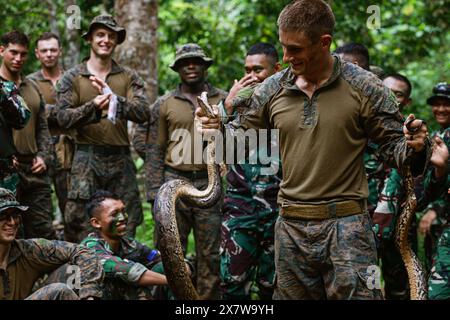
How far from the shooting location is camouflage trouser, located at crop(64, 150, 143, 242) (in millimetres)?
7375

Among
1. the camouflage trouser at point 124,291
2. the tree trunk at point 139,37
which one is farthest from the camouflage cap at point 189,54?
the camouflage trouser at point 124,291

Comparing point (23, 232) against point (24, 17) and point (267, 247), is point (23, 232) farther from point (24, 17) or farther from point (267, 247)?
point (24, 17)

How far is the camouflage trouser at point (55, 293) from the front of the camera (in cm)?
512

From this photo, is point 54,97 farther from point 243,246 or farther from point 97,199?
point 243,246

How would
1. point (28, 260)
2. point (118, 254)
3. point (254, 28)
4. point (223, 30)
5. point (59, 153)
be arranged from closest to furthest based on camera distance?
point (28, 260)
point (118, 254)
point (59, 153)
point (254, 28)
point (223, 30)

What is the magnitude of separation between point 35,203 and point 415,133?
4.69 meters

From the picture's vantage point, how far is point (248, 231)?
6.30 metres

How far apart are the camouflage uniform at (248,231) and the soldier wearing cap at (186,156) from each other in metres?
0.82

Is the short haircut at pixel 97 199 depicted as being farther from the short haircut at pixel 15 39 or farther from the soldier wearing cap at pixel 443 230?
the soldier wearing cap at pixel 443 230

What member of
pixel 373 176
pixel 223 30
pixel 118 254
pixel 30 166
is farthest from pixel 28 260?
pixel 223 30

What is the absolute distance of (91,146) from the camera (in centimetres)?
744

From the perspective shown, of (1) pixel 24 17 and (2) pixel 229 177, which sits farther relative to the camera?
(1) pixel 24 17

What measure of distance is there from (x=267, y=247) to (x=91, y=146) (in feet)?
7.65
